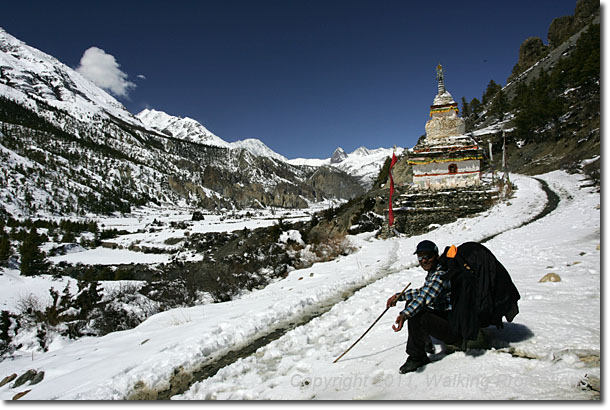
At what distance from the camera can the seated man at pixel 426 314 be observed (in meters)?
3.16

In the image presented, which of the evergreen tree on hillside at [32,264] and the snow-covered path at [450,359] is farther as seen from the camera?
the evergreen tree on hillside at [32,264]

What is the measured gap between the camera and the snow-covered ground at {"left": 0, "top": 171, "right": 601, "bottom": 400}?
2.80 m

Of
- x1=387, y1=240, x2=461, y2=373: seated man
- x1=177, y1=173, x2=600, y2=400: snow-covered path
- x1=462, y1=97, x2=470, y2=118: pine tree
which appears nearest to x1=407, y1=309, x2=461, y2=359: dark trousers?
x1=387, y1=240, x2=461, y2=373: seated man

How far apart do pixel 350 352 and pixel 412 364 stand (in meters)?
1.37

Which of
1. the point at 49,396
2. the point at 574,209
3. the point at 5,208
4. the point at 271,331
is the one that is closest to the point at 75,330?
the point at 49,396

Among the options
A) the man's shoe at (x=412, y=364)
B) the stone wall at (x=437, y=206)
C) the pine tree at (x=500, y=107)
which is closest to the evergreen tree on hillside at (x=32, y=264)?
the stone wall at (x=437, y=206)

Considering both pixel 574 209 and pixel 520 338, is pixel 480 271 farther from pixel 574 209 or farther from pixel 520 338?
pixel 574 209

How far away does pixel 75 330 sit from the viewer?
8.93 metres

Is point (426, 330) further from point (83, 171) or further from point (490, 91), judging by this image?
point (83, 171)

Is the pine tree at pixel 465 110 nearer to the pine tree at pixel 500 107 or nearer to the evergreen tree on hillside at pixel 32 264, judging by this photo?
the pine tree at pixel 500 107

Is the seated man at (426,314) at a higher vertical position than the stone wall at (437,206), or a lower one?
lower

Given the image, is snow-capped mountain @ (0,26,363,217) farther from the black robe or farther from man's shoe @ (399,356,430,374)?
the black robe

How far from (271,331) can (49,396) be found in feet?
11.7

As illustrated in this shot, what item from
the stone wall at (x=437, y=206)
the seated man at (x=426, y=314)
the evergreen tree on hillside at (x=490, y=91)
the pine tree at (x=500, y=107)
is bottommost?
the seated man at (x=426, y=314)
